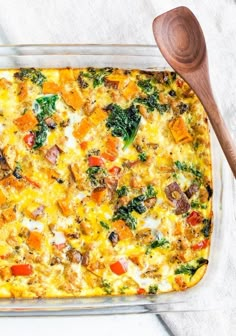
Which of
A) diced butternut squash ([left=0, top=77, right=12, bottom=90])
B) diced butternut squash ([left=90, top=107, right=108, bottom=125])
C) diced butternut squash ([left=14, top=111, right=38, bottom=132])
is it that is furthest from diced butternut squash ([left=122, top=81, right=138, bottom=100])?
diced butternut squash ([left=0, top=77, right=12, bottom=90])

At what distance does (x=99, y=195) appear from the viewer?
11.6 ft

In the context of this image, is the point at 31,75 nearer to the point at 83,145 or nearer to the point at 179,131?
the point at 83,145

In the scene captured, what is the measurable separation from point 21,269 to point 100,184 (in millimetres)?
600

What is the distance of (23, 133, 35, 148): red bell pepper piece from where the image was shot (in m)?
3.53

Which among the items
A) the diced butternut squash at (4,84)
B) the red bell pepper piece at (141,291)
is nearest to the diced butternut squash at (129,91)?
the diced butternut squash at (4,84)

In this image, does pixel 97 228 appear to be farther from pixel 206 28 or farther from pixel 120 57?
pixel 206 28

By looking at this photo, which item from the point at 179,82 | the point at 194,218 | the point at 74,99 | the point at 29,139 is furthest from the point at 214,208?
the point at 29,139

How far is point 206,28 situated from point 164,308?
63.0 inches

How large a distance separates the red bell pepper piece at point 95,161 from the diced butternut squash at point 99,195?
0.42 feet

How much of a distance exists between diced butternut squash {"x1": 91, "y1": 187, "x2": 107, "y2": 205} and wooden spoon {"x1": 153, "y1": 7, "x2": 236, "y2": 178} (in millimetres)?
657

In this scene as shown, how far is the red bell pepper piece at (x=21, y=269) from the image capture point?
3490 millimetres

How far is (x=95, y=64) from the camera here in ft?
11.8

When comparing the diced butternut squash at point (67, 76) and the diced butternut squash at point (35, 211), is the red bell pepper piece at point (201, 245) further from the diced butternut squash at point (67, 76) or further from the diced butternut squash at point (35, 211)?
the diced butternut squash at point (67, 76)

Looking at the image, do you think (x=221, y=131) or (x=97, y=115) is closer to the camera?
(x=221, y=131)
